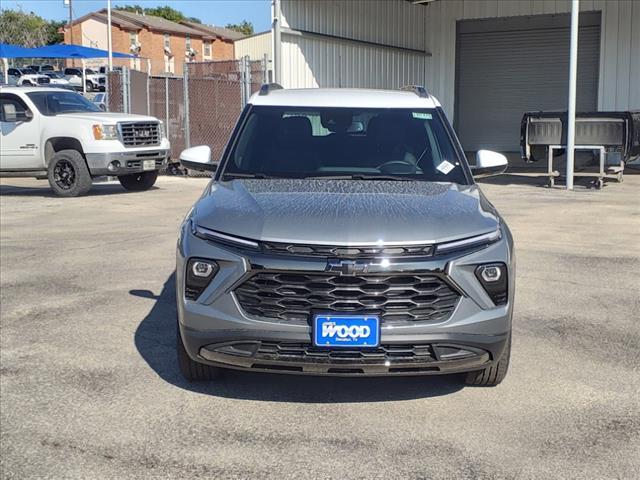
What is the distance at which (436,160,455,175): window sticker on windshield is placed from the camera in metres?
5.36

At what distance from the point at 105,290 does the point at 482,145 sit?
2275 cm

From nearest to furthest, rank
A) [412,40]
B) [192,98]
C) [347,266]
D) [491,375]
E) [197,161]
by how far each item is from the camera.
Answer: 1. [347,266]
2. [491,375]
3. [197,161]
4. [192,98]
5. [412,40]

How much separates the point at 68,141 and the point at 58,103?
0.99 metres

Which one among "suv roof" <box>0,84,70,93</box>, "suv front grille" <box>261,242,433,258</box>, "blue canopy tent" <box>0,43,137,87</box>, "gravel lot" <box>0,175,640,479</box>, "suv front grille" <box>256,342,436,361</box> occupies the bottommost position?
"gravel lot" <box>0,175,640,479</box>

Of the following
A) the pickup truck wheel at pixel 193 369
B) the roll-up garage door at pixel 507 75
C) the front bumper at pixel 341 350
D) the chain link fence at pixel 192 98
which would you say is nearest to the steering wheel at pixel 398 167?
the front bumper at pixel 341 350

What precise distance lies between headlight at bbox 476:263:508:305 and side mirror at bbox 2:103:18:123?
13.4 meters

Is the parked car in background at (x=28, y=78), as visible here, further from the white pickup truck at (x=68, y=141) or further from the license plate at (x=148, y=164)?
the license plate at (x=148, y=164)

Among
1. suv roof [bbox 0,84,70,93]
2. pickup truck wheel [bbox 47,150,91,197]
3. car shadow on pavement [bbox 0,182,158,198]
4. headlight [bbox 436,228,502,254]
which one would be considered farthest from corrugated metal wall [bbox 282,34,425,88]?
headlight [bbox 436,228,502,254]

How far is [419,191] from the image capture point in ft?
15.8

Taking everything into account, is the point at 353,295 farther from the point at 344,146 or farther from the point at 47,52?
the point at 47,52

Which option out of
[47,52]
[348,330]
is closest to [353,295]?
[348,330]

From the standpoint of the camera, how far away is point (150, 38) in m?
69.0

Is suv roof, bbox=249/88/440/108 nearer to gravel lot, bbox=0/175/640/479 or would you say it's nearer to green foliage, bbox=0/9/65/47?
gravel lot, bbox=0/175/640/479

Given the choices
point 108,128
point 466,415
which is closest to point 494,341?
point 466,415
